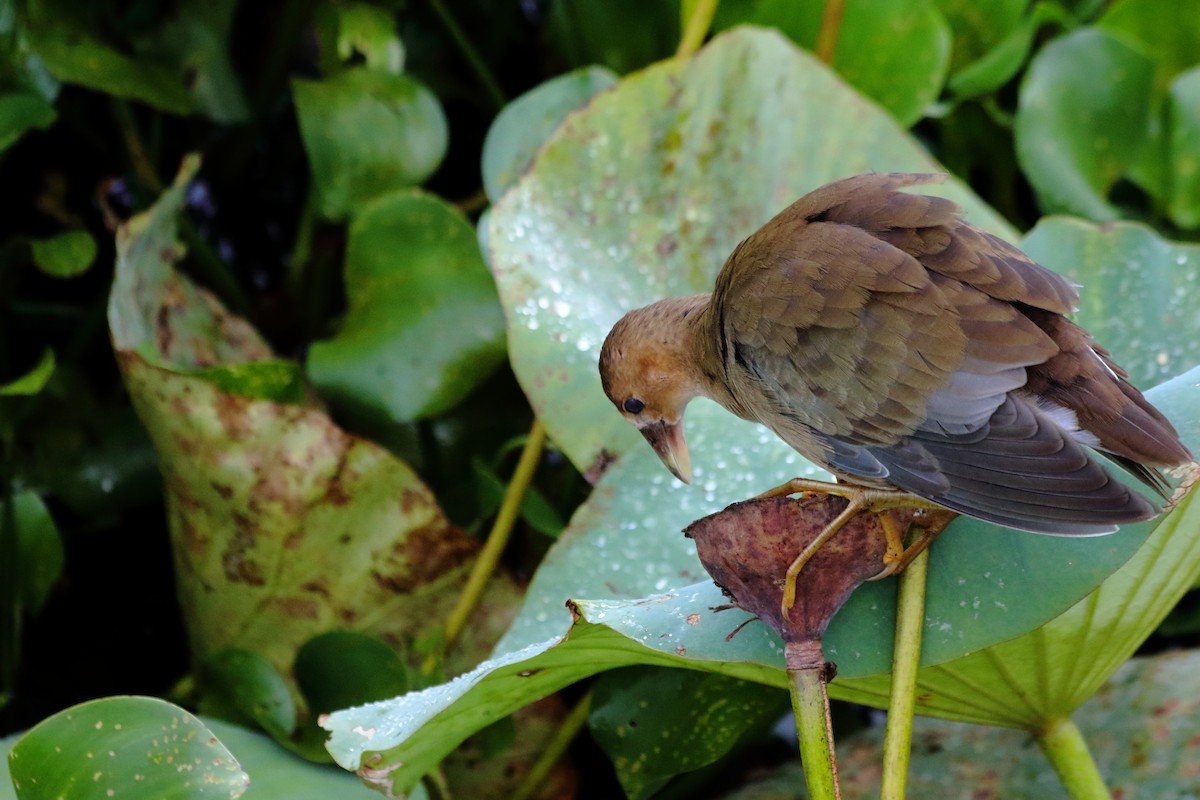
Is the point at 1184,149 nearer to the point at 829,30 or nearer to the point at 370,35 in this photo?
the point at 829,30

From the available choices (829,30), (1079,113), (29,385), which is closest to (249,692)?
(29,385)

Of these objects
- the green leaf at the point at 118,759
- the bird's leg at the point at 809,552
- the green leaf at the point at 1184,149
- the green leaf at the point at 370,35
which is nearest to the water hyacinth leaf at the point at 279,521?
the green leaf at the point at 370,35

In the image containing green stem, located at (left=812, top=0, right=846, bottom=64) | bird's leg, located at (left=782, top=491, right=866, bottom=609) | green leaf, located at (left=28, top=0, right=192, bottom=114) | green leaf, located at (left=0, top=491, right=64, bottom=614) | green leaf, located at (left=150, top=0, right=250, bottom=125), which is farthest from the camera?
green leaf, located at (left=150, top=0, right=250, bottom=125)

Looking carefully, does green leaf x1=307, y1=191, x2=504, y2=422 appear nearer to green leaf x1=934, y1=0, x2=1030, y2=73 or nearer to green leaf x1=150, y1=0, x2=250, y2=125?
green leaf x1=150, y1=0, x2=250, y2=125

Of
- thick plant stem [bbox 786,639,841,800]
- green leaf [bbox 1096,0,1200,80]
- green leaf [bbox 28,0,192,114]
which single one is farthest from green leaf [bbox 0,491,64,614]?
green leaf [bbox 1096,0,1200,80]

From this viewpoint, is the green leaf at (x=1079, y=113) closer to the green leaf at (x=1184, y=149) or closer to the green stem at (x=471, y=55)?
the green leaf at (x=1184, y=149)

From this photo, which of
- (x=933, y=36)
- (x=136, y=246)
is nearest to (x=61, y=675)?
(x=136, y=246)

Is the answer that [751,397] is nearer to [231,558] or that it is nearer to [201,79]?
[231,558]
